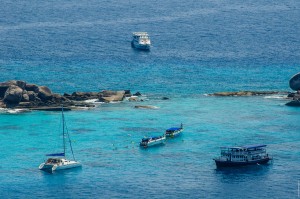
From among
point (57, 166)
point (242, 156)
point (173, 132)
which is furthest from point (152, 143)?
point (57, 166)

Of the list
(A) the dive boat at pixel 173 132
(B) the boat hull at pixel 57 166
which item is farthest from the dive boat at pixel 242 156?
(B) the boat hull at pixel 57 166

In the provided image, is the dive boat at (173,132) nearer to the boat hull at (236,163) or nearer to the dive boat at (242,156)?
the dive boat at (242,156)

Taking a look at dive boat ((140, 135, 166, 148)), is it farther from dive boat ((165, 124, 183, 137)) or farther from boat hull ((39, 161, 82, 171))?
boat hull ((39, 161, 82, 171))

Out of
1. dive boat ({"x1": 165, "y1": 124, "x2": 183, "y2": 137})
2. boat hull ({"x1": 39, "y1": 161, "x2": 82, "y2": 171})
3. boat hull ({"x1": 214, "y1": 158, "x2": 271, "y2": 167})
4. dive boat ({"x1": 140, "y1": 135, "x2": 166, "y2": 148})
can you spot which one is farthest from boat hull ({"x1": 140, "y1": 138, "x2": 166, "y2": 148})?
boat hull ({"x1": 214, "y1": 158, "x2": 271, "y2": 167})

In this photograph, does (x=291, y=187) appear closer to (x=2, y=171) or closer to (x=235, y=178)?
(x=235, y=178)

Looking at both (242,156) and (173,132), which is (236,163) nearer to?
(242,156)

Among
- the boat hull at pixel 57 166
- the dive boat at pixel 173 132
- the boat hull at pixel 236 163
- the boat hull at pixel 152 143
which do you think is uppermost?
the dive boat at pixel 173 132

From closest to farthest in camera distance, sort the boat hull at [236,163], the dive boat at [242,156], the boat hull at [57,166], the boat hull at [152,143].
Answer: the boat hull at [57,166] → the boat hull at [236,163] → the dive boat at [242,156] → the boat hull at [152,143]

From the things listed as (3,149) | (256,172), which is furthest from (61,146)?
(256,172)
